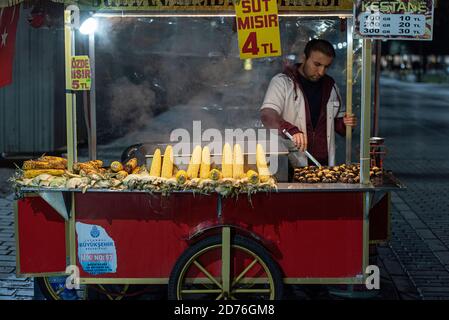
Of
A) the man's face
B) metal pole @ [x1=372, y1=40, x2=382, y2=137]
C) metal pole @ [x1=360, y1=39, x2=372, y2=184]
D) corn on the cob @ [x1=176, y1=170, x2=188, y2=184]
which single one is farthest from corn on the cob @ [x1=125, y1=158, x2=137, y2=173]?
metal pole @ [x1=372, y1=40, x2=382, y2=137]

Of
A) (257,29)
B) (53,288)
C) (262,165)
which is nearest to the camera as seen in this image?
(257,29)

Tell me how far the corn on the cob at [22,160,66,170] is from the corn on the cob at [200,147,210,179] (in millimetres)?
1094

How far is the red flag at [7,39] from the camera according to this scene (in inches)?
214

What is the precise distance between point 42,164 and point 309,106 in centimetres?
244

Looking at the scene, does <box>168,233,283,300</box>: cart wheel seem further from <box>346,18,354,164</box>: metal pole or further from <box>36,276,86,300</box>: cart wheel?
<box>346,18,354,164</box>: metal pole

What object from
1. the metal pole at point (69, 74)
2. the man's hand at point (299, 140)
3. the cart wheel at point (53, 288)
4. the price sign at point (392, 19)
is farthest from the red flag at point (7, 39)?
the price sign at point (392, 19)

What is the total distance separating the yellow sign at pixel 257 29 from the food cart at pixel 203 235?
663 millimetres

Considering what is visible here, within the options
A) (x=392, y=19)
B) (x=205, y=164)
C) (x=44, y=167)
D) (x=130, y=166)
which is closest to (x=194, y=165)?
(x=205, y=164)

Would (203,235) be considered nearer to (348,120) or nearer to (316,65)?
(316,65)

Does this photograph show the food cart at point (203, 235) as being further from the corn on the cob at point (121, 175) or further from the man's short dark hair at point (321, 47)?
the man's short dark hair at point (321, 47)

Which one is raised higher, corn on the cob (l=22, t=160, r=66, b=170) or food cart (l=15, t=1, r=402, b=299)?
corn on the cob (l=22, t=160, r=66, b=170)

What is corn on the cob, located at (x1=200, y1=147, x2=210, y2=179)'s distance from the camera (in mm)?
4801

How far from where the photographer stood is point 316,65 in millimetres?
5945
